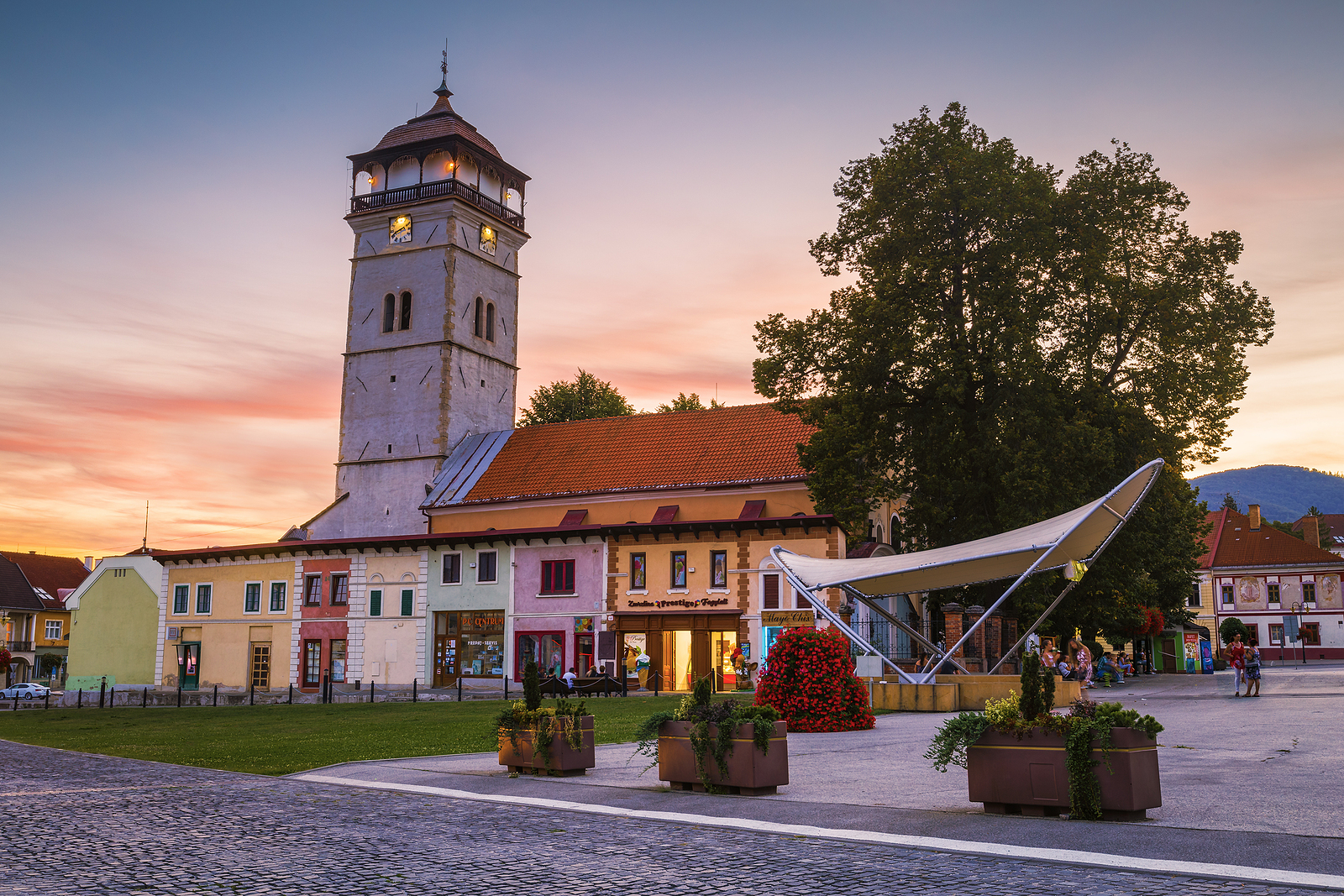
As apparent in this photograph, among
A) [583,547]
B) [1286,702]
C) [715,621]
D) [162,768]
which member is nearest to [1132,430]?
[1286,702]

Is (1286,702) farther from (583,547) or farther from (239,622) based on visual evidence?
(239,622)

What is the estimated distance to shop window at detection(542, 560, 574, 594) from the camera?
150ft

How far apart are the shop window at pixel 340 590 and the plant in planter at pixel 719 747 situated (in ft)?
131

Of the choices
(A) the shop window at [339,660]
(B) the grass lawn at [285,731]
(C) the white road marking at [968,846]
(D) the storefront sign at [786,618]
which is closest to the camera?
(C) the white road marking at [968,846]

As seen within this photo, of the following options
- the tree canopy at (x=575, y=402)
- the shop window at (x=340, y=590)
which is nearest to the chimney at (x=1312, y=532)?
the tree canopy at (x=575, y=402)

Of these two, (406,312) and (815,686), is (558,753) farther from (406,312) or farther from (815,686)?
(406,312)

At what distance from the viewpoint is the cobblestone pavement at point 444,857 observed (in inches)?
280

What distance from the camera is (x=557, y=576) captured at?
46125 millimetres

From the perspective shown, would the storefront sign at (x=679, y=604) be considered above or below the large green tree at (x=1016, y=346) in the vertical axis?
below

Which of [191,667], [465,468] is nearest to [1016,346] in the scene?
[465,468]

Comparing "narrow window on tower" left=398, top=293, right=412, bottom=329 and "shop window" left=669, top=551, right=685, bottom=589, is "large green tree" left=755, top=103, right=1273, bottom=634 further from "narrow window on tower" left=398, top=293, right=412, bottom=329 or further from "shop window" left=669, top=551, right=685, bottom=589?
"narrow window on tower" left=398, top=293, right=412, bottom=329

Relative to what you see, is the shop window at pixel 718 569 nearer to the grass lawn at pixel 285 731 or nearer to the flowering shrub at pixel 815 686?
the grass lawn at pixel 285 731

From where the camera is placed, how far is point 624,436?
51094 millimetres

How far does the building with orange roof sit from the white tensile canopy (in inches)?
2313
